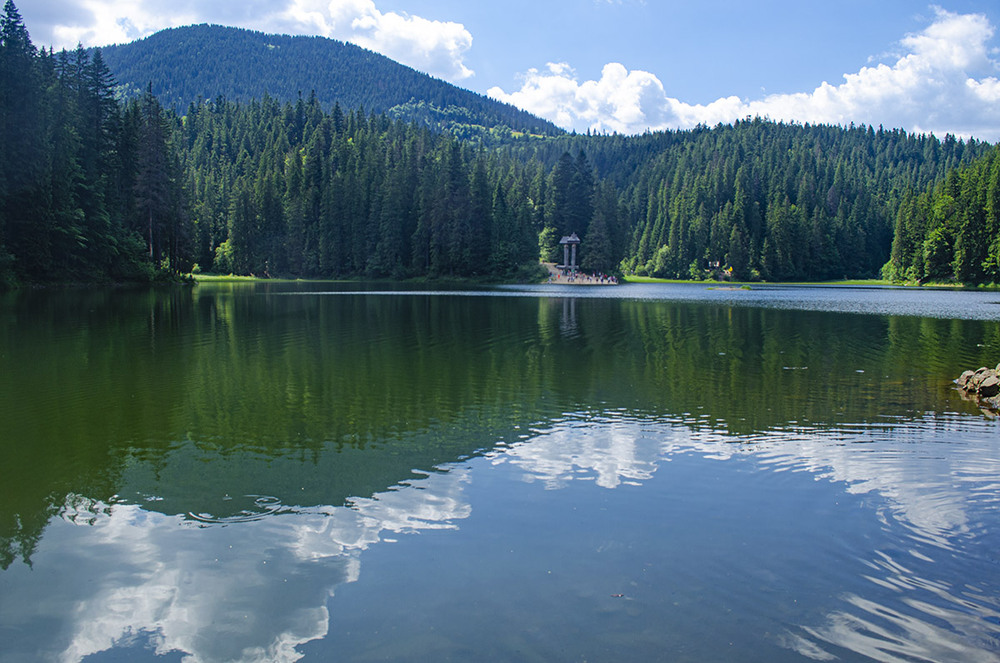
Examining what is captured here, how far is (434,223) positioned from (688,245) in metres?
71.9

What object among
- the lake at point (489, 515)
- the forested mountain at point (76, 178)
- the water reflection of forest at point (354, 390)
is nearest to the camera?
the lake at point (489, 515)

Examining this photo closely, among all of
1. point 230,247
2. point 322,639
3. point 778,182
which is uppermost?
point 778,182

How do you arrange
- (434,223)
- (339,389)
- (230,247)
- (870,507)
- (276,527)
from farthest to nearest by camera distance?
(230,247), (434,223), (339,389), (870,507), (276,527)

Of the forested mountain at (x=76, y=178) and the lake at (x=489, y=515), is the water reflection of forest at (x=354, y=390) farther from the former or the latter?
the forested mountain at (x=76, y=178)

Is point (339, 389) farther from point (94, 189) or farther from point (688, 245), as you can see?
point (688, 245)

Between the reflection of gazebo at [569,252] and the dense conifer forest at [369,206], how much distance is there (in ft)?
8.43

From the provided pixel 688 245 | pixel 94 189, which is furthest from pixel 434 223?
pixel 688 245

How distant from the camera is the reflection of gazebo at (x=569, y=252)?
120 meters

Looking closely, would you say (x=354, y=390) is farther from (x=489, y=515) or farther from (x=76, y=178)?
(x=76, y=178)

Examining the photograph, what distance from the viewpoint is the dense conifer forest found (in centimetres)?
5944

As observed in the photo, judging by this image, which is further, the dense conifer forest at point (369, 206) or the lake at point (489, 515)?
the dense conifer forest at point (369, 206)

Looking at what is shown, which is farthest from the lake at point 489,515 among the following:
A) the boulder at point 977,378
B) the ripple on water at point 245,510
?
the boulder at point 977,378

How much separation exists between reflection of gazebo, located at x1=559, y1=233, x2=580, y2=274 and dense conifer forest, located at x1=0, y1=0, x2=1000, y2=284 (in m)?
2.57

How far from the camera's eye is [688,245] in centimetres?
16388
